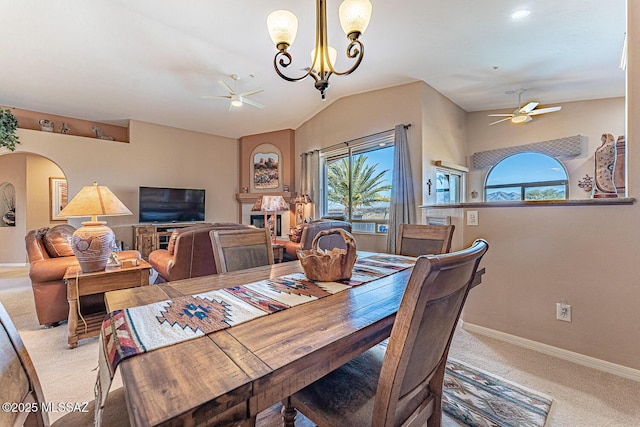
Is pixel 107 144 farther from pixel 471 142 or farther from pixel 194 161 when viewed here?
pixel 471 142

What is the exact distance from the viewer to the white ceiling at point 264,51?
288cm

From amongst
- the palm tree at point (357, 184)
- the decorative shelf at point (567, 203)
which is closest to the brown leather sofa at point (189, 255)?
the decorative shelf at point (567, 203)

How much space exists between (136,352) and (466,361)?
2.15 meters

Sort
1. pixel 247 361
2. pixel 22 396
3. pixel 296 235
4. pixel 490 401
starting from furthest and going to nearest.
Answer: pixel 296 235
pixel 490 401
pixel 22 396
pixel 247 361

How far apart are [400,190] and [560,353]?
284 centimetres

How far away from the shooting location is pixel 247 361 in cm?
67

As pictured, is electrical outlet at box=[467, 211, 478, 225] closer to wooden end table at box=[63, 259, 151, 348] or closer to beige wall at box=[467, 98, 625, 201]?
wooden end table at box=[63, 259, 151, 348]

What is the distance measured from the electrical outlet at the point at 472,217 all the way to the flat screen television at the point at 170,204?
6.09 meters

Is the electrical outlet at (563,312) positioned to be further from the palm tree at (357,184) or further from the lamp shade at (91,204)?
the lamp shade at (91,204)

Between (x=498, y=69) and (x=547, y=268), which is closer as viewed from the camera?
(x=547, y=268)

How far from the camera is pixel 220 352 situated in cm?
70

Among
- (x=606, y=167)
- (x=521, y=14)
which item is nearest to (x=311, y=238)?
(x=606, y=167)

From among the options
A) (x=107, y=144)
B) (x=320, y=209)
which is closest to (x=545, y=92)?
(x=320, y=209)

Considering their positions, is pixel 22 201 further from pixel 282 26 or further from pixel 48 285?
pixel 282 26
